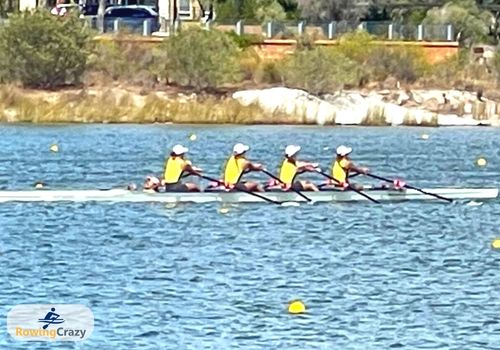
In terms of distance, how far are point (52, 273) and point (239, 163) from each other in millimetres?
7287

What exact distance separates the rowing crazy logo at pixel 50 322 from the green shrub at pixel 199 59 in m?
43.4

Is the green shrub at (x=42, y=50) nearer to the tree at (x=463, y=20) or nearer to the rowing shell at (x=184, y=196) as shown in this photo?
the tree at (x=463, y=20)

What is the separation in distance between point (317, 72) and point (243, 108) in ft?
11.8

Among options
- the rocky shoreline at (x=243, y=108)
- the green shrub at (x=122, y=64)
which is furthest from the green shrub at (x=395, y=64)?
the green shrub at (x=122, y=64)

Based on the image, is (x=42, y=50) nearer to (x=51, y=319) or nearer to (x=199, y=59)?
(x=199, y=59)

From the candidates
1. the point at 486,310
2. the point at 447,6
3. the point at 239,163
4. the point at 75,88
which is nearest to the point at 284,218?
the point at 239,163

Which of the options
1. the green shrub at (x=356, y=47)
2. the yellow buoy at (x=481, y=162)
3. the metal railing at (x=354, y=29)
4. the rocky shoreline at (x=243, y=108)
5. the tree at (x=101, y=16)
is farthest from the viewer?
the tree at (x=101, y=16)

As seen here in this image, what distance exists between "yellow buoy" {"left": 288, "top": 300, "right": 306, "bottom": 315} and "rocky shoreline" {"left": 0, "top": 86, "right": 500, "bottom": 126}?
3963 cm

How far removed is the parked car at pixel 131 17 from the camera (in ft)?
239

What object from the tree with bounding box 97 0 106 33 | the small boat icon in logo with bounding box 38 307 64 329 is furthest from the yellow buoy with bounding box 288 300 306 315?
the tree with bounding box 97 0 106 33

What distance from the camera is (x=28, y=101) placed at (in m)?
64.2

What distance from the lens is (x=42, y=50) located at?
66.6 m

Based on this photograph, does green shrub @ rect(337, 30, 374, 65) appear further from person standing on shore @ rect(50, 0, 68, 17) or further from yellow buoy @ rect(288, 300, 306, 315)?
yellow buoy @ rect(288, 300, 306, 315)

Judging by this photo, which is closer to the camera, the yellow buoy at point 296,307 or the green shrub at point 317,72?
the yellow buoy at point 296,307
